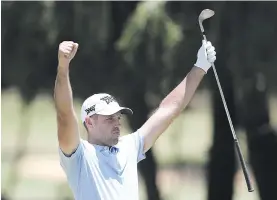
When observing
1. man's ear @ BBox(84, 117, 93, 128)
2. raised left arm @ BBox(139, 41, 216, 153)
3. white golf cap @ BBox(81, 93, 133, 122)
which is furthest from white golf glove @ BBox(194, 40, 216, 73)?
man's ear @ BBox(84, 117, 93, 128)

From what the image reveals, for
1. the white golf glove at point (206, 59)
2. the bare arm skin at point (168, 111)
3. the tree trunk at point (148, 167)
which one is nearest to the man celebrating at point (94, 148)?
the bare arm skin at point (168, 111)

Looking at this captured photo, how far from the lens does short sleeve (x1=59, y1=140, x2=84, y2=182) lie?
3.50 meters

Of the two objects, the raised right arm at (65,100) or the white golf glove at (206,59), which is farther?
the white golf glove at (206,59)

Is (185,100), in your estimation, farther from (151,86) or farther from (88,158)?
(151,86)

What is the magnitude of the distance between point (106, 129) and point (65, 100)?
28 cm

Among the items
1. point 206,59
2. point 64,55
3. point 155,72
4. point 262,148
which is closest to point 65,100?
point 64,55

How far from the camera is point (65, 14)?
7.75 metres

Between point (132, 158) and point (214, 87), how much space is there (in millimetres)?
4619

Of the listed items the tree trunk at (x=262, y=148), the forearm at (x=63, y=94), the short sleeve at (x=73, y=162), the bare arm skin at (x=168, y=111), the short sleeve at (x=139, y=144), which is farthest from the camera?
the tree trunk at (x=262, y=148)

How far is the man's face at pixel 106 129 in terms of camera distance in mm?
3596

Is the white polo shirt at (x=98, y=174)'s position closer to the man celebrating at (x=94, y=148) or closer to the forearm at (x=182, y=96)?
the man celebrating at (x=94, y=148)

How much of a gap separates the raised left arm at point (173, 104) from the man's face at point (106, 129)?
29cm

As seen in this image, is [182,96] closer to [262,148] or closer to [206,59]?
[206,59]

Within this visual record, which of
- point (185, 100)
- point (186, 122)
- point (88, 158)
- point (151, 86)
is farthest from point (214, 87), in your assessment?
point (88, 158)
